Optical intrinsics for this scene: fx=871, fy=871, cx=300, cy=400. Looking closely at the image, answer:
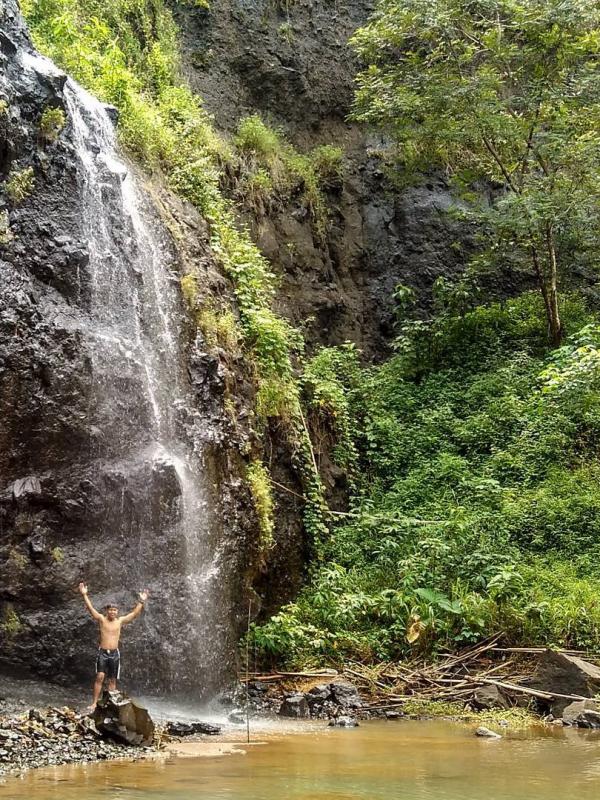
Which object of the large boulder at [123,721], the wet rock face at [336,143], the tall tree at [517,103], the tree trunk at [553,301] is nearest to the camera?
the large boulder at [123,721]

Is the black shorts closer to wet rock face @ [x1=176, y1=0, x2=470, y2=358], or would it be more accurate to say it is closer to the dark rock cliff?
the dark rock cliff

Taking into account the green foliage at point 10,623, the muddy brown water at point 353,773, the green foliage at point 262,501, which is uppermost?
the green foliage at point 262,501

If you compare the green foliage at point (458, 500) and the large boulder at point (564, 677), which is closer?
the large boulder at point (564, 677)

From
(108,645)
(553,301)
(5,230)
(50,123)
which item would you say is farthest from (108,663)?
(553,301)

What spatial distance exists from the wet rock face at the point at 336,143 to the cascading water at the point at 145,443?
21.6 ft

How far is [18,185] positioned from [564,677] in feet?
28.4

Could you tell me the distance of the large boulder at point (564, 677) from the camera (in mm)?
9516

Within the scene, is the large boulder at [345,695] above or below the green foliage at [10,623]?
below

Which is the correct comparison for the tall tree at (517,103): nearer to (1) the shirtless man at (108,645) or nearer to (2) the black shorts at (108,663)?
(1) the shirtless man at (108,645)

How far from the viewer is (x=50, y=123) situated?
11242 mm

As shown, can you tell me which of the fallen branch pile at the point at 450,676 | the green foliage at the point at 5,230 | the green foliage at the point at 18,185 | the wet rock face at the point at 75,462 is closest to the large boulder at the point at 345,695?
the fallen branch pile at the point at 450,676

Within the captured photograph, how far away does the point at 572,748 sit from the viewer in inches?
290

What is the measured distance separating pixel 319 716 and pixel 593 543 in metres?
5.47

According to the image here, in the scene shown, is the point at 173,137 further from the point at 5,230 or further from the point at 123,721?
the point at 123,721
